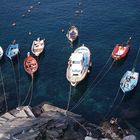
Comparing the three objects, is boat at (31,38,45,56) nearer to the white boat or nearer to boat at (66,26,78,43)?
boat at (66,26,78,43)

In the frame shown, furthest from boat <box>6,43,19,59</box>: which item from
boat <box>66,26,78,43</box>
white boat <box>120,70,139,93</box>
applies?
white boat <box>120,70,139,93</box>

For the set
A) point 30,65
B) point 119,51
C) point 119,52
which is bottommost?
point 30,65

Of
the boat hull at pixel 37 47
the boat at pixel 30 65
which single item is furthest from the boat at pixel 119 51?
the boat at pixel 30 65

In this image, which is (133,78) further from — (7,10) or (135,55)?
(7,10)

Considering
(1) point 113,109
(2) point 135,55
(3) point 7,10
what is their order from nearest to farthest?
(1) point 113,109
(2) point 135,55
(3) point 7,10

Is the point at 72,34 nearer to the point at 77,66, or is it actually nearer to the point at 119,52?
the point at 119,52

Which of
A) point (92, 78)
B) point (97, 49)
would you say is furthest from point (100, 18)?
point (92, 78)

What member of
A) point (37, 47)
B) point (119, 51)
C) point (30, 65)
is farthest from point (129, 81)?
point (37, 47)
